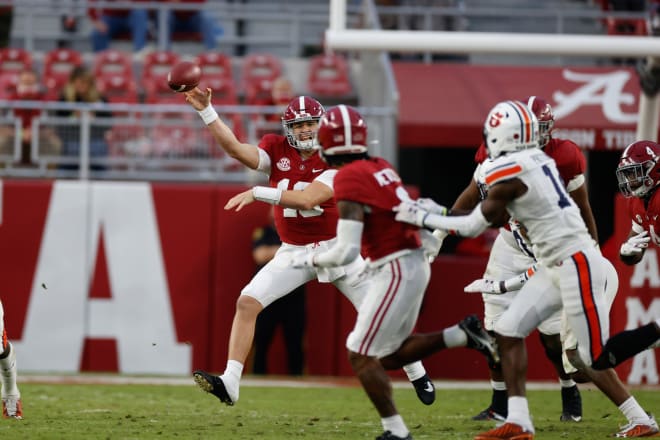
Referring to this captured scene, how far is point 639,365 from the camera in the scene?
11477 millimetres

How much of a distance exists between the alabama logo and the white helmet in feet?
5.60

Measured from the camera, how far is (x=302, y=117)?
761 centimetres

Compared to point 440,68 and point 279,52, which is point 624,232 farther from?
point 279,52

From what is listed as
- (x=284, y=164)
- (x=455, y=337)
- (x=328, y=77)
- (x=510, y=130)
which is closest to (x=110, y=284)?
(x=328, y=77)

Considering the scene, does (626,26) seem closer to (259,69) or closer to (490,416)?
(259,69)

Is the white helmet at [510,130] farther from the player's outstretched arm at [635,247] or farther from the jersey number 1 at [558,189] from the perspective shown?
the player's outstretched arm at [635,247]

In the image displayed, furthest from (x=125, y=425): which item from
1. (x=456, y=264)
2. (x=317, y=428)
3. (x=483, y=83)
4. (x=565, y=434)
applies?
(x=483, y=83)

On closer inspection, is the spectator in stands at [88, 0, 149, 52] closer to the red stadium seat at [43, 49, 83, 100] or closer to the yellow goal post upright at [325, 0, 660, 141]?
the red stadium seat at [43, 49, 83, 100]

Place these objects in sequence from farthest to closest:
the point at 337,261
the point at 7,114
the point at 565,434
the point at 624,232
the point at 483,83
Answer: the point at 483,83 → the point at 7,114 → the point at 624,232 → the point at 565,434 → the point at 337,261

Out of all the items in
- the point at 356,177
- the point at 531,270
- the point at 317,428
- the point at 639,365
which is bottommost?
the point at 639,365

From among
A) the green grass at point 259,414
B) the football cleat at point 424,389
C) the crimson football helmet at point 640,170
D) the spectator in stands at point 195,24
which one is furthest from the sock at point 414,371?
the spectator in stands at point 195,24

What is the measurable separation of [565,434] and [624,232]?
14.8 feet

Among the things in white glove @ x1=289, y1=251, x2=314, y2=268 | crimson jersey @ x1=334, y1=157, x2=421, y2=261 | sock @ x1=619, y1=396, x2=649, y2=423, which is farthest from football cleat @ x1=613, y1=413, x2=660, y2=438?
white glove @ x1=289, y1=251, x2=314, y2=268

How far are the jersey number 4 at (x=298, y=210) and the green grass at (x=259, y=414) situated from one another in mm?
1328
